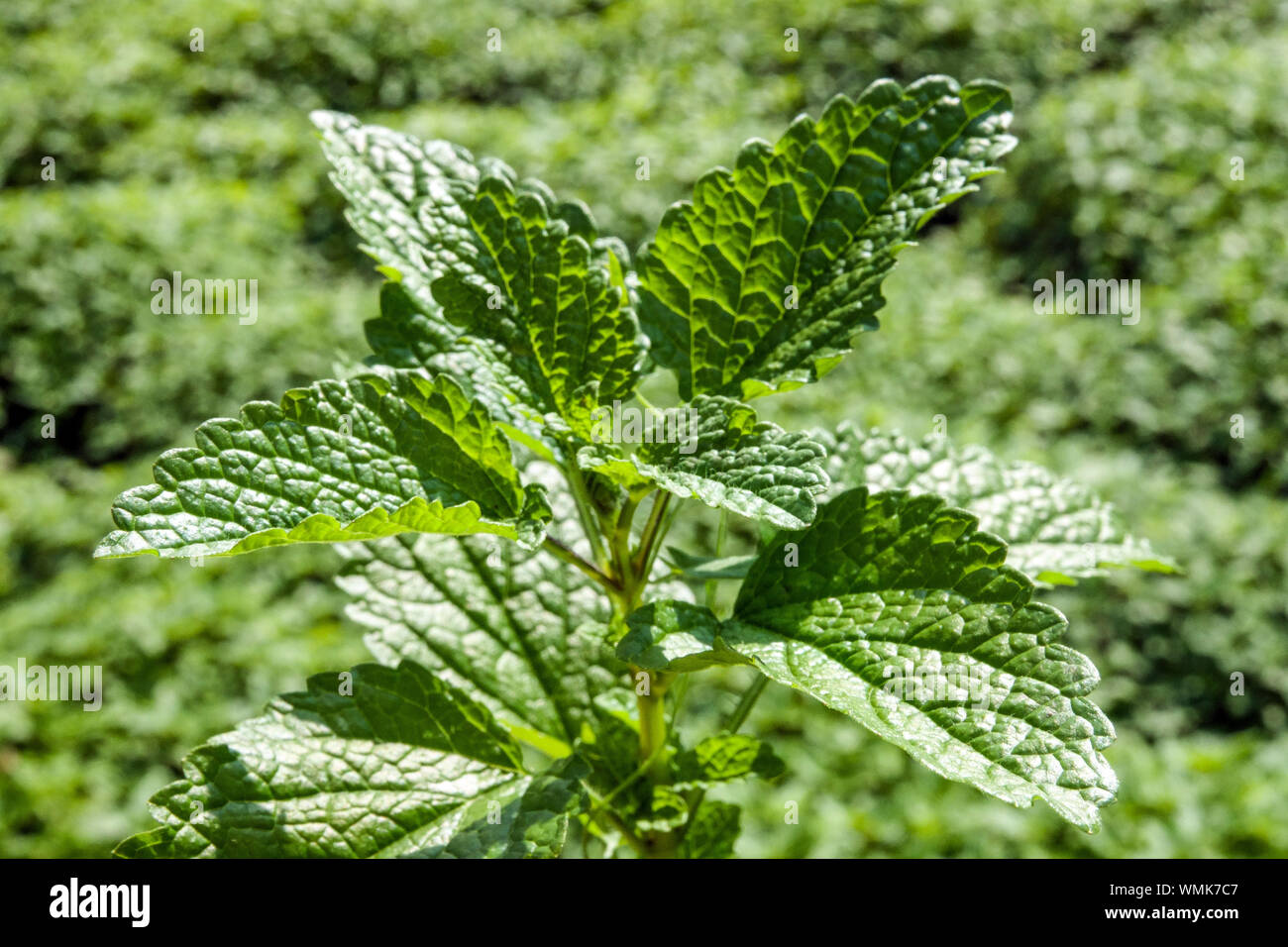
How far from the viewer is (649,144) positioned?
17.5 feet

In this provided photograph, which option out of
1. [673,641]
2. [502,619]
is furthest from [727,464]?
[502,619]

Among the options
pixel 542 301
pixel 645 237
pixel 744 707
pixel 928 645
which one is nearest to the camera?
pixel 928 645

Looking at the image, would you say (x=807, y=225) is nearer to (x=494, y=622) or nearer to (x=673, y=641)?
(x=673, y=641)

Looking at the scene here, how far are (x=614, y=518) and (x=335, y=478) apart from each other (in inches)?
9.1

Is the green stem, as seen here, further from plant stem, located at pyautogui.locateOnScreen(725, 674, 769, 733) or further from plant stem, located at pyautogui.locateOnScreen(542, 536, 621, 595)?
plant stem, located at pyautogui.locateOnScreen(725, 674, 769, 733)

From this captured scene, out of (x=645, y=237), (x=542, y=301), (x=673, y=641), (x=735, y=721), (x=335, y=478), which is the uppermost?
(x=645, y=237)

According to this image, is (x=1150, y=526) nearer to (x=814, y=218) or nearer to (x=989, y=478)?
(x=989, y=478)

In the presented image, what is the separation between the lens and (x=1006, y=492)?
1.06 m

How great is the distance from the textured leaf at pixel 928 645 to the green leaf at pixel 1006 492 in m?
0.21

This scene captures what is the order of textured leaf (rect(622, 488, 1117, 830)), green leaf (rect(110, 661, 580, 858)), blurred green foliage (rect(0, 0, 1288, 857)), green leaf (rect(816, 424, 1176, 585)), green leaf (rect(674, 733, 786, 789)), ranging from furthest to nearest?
blurred green foliage (rect(0, 0, 1288, 857))
green leaf (rect(816, 424, 1176, 585))
green leaf (rect(674, 733, 786, 789))
green leaf (rect(110, 661, 580, 858))
textured leaf (rect(622, 488, 1117, 830))

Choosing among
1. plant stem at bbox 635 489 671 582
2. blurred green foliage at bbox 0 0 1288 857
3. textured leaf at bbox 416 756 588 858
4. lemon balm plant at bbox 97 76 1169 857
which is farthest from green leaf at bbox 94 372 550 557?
blurred green foliage at bbox 0 0 1288 857

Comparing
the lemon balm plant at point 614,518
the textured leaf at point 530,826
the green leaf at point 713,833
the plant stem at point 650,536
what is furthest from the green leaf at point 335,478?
the green leaf at point 713,833

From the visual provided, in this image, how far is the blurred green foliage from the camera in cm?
310
